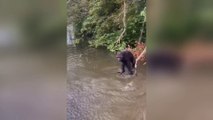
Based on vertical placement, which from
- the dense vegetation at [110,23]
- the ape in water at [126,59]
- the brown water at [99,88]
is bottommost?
the brown water at [99,88]

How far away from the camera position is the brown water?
2.00 meters

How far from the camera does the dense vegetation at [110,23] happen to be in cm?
197

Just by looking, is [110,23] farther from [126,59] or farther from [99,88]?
[99,88]

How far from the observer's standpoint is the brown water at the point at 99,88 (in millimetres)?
1999

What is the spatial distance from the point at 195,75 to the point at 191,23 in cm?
29

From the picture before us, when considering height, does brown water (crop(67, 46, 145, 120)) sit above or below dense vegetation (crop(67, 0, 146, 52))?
below

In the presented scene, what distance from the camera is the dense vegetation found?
6.45 feet

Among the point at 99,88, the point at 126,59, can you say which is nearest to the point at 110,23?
the point at 126,59

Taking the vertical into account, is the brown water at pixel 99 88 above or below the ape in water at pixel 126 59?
below

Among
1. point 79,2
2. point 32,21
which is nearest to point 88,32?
point 79,2

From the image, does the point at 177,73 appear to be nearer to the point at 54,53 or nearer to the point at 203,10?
the point at 203,10

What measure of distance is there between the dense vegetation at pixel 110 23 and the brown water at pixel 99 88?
7cm

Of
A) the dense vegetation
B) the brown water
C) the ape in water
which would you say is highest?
the dense vegetation

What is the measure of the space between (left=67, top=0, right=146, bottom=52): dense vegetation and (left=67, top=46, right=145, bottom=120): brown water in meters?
0.07
